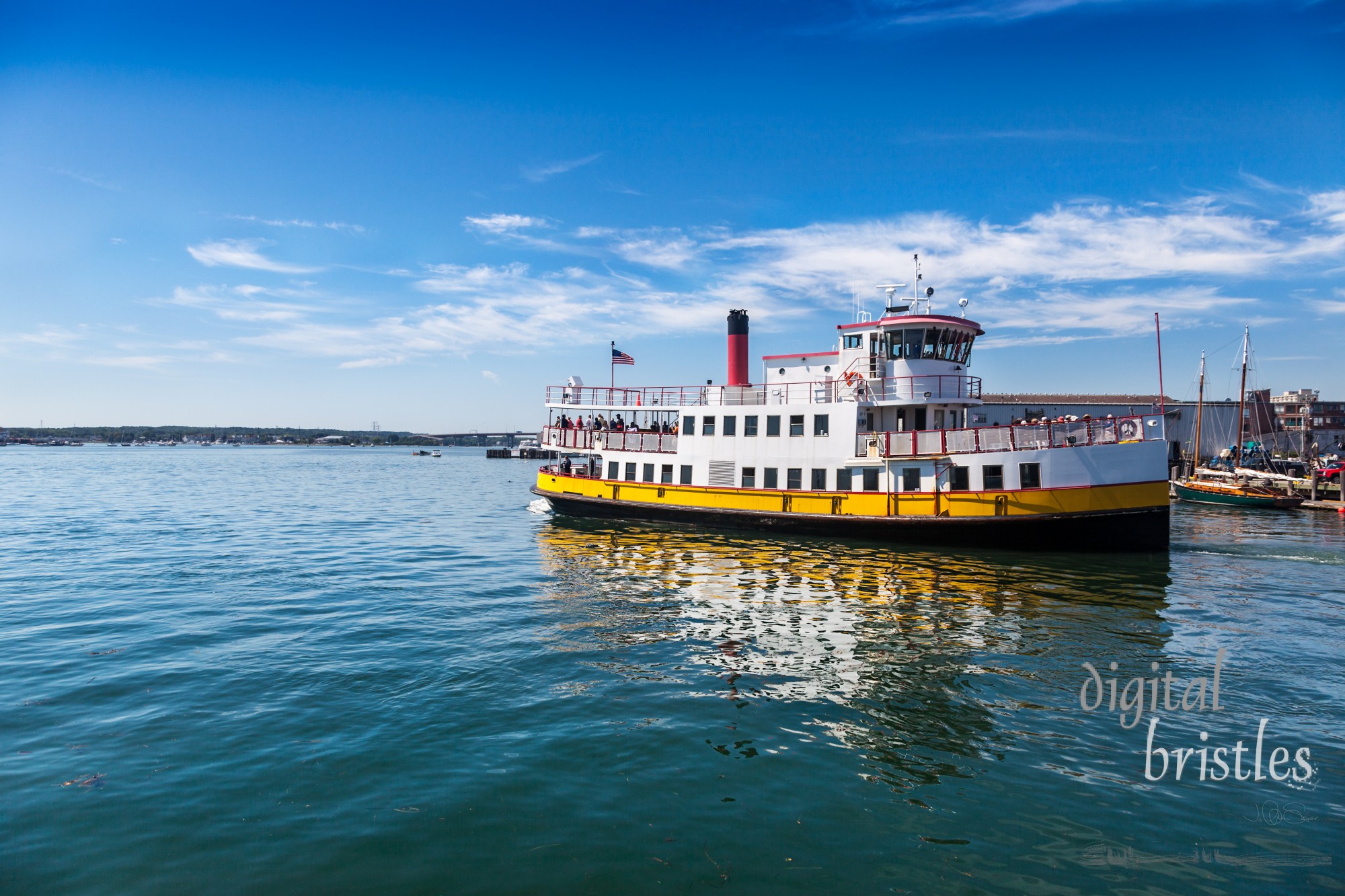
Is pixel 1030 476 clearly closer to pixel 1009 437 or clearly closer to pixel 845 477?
pixel 1009 437

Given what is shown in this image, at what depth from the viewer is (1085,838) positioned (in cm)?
630

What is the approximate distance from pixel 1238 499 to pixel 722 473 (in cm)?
3556

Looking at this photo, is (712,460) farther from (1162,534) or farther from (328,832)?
(328,832)

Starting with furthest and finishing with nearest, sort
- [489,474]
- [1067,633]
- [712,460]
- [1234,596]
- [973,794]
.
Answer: [489,474]
[712,460]
[1234,596]
[1067,633]
[973,794]

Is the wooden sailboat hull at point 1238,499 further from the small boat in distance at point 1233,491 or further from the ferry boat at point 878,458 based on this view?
the ferry boat at point 878,458

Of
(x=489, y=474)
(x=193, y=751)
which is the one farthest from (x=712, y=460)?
(x=489, y=474)

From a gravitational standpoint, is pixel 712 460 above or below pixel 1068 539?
above

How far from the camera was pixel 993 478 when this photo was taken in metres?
22.3

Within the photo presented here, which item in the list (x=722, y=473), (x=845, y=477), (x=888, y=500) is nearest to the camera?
(x=888, y=500)

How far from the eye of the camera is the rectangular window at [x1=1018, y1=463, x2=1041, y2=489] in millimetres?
21500

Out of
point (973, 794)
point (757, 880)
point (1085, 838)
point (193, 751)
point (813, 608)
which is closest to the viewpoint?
point (757, 880)

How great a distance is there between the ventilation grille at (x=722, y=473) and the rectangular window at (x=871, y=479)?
5.47 m

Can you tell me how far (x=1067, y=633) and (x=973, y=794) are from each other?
295 inches
